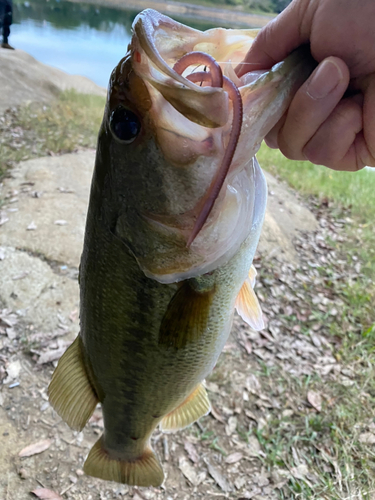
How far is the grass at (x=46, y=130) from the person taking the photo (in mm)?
5626

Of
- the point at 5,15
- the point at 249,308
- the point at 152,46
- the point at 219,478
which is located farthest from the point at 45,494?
the point at 5,15

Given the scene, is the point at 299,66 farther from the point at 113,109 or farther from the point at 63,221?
the point at 63,221

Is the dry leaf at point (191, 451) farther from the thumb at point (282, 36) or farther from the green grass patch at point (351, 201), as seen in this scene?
the thumb at point (282, 36)

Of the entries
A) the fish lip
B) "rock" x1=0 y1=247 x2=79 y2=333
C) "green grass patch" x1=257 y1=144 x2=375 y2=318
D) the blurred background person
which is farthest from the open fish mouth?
the blurred background person

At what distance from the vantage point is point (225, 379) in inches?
121

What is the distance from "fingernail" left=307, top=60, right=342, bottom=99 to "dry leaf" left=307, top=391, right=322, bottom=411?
263 centimetres

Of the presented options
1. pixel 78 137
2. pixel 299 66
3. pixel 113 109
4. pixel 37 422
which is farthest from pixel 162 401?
pixel 78 137

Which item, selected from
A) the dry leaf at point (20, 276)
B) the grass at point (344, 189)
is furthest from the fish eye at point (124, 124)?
the grass at point (344, 189)

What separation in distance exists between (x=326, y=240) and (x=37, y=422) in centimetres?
418

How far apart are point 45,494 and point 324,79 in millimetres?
2488

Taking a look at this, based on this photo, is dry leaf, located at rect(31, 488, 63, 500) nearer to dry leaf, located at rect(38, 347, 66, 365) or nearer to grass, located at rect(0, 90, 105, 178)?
dry leaf, located at rect(38, 347, 66, 365)

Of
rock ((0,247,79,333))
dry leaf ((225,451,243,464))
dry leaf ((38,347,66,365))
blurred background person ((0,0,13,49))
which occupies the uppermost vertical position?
blurred background person ((0,0,13,49))

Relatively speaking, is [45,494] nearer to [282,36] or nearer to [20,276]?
[20,276]

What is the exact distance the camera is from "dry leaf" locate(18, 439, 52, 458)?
233 centimetres
